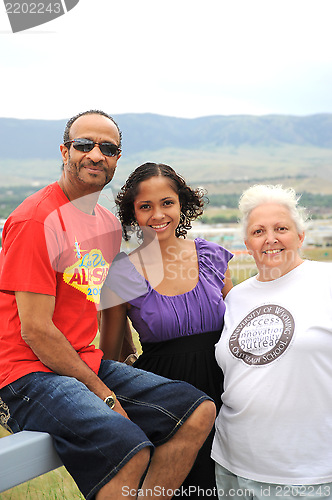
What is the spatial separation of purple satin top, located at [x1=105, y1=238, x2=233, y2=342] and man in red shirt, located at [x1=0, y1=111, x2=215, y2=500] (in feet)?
0.79

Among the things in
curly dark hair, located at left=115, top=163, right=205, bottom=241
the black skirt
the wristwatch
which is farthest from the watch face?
curly dark hair, located at left=115, top=163, right=205, bottom=241

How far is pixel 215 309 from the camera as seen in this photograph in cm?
242

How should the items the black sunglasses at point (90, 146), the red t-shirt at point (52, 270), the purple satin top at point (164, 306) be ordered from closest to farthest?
the red t-shirt at point (52, 270)
the black sunglasses at point (90, 146)
the purple satin top at point (164, 306)

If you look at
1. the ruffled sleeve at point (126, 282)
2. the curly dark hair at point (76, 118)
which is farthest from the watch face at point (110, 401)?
the curly dark hair at point (76, 118)

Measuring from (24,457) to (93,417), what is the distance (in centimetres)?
28

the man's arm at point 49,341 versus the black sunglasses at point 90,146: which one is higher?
the black sunglasses at point 90,146

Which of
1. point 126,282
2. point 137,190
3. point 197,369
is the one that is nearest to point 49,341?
point 126,282

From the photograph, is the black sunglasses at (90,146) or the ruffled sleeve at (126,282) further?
the ruffled sleeve at (126,282)

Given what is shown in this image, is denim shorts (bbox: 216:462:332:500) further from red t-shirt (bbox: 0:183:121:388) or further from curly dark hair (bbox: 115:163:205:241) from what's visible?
curly dark hair (bbox: 115:163:205:241)

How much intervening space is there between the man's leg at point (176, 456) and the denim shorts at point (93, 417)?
27 millimetres

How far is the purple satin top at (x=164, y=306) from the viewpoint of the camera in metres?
2.36

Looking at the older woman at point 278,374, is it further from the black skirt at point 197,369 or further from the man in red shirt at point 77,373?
the man in red shirt at point 77,373

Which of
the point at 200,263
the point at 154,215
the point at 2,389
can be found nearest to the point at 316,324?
the point at 200,263

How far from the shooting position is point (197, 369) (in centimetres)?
236
